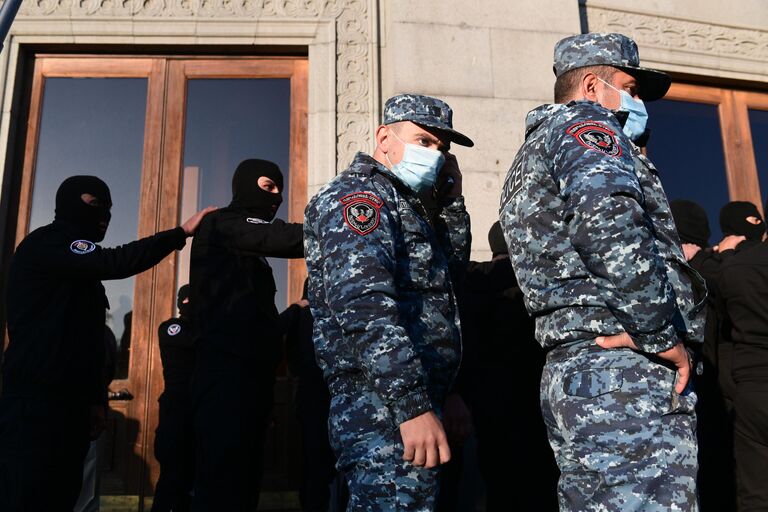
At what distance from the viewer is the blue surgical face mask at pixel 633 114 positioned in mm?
2371

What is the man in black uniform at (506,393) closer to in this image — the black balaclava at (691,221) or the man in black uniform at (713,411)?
the man in black uniform at (713,411)

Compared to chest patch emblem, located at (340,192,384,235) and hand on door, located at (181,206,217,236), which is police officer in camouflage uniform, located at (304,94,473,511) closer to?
chest patch emblem, located at (340,192,384,235)

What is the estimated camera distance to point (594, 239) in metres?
1.93

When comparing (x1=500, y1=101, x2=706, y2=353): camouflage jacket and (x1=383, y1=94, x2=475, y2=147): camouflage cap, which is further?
(x1=383, y1=94, x2=475, y2=147): camouflage cap

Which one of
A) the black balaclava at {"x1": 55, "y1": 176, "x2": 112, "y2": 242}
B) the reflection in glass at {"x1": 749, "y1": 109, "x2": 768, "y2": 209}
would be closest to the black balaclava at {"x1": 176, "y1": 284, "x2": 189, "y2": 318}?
the black balaclava at {"x1": 55, "y1": 176, "x2": 112, "y2": 242}

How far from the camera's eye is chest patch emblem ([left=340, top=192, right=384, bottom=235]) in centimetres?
211

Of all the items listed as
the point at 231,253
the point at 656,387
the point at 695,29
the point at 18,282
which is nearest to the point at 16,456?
the point at 18,282

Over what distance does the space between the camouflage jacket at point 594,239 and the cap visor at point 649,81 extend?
1.05 ft

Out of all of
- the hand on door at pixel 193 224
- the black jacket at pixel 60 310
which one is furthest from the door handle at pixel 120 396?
the hand on door at pixel 193 224

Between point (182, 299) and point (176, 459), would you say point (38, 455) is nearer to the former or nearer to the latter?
point (176, 459)

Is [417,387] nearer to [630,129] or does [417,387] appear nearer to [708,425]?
[630,129]

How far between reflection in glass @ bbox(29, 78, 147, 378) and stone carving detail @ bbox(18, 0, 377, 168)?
57cm

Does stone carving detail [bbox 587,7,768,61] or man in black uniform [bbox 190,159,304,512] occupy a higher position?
stone carving detail [bbox 587,7,768,61]

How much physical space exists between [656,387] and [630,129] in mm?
981
